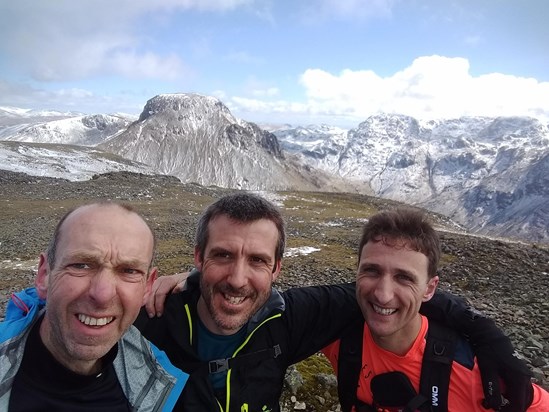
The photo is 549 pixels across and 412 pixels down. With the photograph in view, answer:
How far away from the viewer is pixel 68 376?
12.4ft

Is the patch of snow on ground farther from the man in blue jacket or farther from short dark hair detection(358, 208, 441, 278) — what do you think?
the man in blue jacket

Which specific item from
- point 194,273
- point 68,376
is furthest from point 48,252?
point 194,273

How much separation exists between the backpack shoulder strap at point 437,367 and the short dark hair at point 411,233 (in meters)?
0.84

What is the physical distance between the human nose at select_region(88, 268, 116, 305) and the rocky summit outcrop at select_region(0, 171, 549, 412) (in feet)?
16.2

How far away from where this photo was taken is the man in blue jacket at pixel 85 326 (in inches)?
144

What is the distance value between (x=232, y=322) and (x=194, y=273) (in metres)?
1.05

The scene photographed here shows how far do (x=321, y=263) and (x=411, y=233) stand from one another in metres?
18.7

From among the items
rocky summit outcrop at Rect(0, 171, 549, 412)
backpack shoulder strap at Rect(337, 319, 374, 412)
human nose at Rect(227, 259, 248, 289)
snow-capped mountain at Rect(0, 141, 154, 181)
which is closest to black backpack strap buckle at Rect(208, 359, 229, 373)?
human nose at Rect(227, 259, 248, 289)

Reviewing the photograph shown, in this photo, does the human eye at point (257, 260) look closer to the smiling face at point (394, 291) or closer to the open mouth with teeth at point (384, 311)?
the smiling face at point (394, 291)

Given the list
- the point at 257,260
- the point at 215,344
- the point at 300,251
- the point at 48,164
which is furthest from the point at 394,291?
the point at 48,164

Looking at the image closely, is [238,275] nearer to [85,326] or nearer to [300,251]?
[85,326]

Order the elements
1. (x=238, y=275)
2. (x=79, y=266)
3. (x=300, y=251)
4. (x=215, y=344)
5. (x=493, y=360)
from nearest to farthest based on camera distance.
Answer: (x=79, y=266) < (x=493, y=360) < (x=238, y=275) < (x=215, y=344) < (x=300, y=251)

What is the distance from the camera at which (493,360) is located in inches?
182

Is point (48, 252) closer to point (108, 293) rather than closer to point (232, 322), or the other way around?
point (108, 293)
